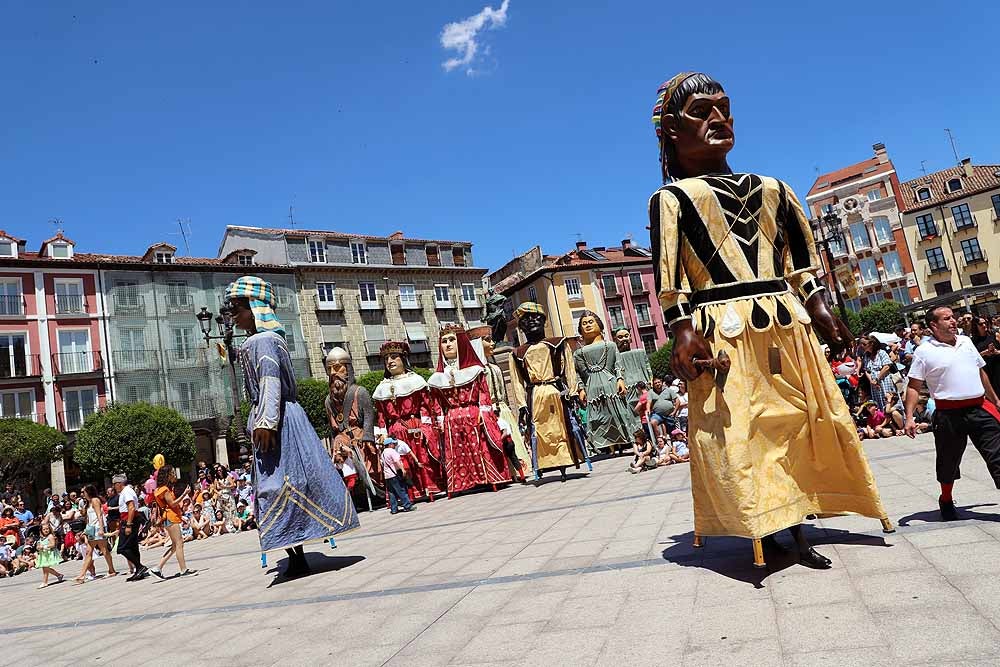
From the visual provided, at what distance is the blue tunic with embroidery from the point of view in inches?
215

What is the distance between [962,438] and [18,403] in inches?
1578

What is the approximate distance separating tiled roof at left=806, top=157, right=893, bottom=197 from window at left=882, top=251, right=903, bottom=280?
659 cm

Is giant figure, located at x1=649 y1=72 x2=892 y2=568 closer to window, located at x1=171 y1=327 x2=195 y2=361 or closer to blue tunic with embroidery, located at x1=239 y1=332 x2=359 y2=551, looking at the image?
blue tunic with embroidery, located at x1=239 y1=332 x2=359 y2=551

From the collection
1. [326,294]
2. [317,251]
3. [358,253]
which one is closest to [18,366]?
[326,294]

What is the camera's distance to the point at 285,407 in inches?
229

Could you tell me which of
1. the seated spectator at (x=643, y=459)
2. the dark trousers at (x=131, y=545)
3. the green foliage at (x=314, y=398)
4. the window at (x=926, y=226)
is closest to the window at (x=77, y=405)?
the green foliage at (x=314, y=398)

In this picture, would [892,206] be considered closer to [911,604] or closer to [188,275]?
[188,275]

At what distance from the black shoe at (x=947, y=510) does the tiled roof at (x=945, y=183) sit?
184 ft

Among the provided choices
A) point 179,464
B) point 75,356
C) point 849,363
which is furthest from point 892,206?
point 75,356

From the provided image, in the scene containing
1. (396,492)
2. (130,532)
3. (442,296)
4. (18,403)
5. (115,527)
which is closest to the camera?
(130,532)

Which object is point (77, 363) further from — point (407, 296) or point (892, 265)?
point (892, 265)

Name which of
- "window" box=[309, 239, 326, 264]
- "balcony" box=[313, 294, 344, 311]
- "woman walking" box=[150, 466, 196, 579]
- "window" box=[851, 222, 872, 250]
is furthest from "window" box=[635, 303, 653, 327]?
"woman walking" box=[150, 466, 196, 579]

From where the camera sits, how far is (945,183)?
5231 cm

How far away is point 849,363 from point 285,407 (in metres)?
9.63
